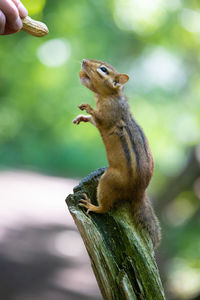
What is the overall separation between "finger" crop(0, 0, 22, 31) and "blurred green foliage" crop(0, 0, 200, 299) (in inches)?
204

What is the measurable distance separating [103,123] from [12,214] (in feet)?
16.4

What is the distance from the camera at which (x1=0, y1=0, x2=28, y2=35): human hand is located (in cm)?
214

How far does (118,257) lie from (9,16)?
1391mm

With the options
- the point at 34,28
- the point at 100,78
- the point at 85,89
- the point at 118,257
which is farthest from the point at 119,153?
the point at 85,89

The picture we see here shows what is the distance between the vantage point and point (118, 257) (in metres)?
2.18

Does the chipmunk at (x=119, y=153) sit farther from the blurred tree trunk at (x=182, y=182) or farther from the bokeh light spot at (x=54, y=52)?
the bokeh light spot at (x=54, y=52)

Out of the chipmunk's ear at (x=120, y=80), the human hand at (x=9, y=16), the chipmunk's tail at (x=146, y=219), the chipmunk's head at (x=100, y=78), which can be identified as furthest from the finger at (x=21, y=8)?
the chipmunk's tail at (x=146, y=219)

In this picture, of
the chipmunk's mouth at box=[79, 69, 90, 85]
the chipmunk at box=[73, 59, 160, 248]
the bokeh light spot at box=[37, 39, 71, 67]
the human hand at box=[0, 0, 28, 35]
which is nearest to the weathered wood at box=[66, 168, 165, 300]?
the chipmunk at box=[73, 59, 160, 248]

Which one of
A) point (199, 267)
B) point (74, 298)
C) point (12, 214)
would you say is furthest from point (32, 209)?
point (199, 267)

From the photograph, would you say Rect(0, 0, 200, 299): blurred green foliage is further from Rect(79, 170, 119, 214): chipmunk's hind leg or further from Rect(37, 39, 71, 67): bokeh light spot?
Rect(79, 170, 119, 214): chipmunk's hind leg

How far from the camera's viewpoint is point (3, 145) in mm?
10828

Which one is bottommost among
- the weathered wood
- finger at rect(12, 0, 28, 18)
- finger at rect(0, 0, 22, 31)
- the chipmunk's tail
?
the weathered wood

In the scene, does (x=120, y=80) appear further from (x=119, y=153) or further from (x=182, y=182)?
(x=182, y=182)

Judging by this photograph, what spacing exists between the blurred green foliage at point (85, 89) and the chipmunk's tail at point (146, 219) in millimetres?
4229
